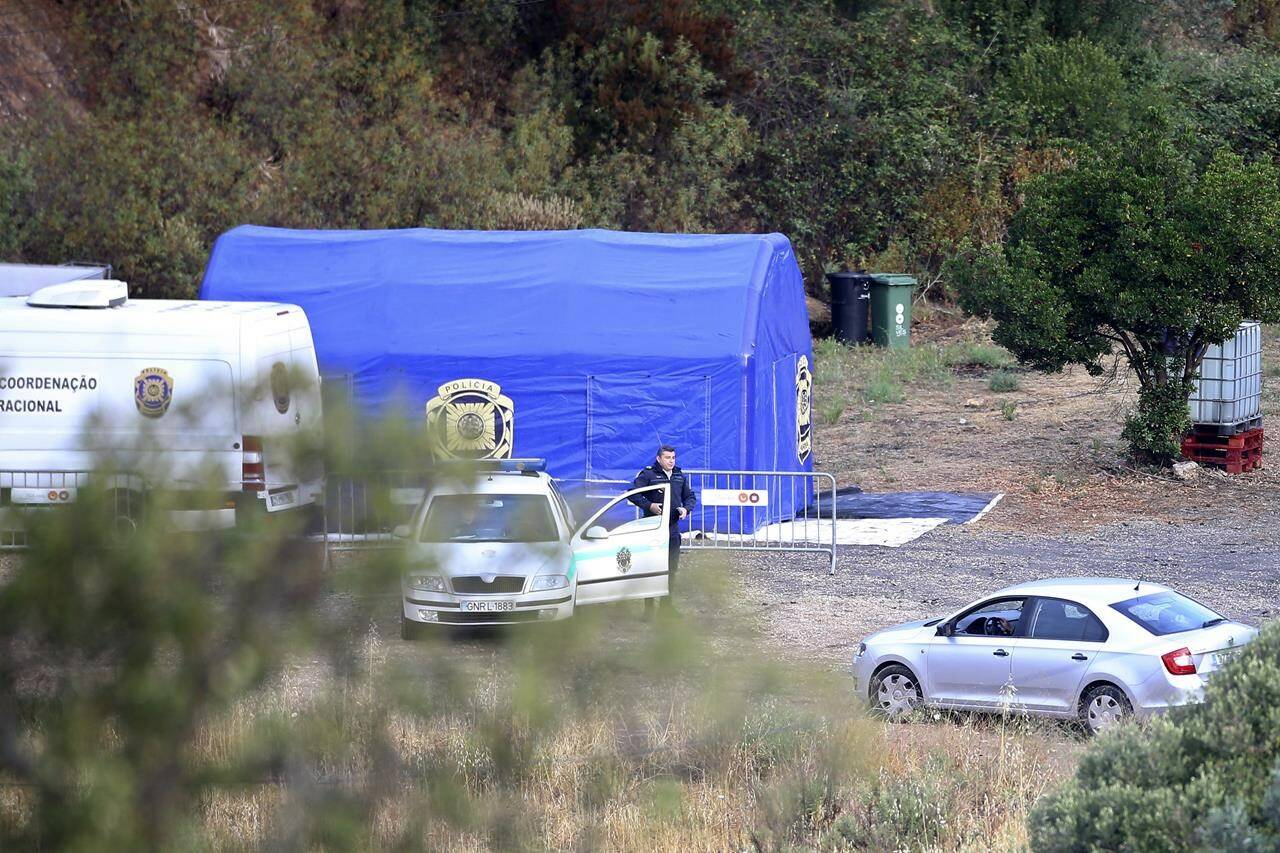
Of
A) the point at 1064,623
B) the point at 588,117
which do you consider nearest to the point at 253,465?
the point at 1064,623

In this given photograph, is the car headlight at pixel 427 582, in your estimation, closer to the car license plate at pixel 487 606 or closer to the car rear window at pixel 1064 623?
the car license plate at pixel 487 606

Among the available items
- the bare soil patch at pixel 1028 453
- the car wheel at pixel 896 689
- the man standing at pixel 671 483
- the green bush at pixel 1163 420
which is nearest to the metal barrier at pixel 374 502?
the car wheel at pixel 896 689

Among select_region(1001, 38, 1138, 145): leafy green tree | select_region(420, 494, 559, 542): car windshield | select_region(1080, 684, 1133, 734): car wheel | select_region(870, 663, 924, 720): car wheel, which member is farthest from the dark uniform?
select_region(1001, 38, 1138, 145): leafy green tree

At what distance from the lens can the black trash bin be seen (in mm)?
33281

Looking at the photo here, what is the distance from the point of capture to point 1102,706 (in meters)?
10.4

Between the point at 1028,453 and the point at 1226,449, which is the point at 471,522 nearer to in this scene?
the point at 1226,449

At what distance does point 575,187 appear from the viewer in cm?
3403

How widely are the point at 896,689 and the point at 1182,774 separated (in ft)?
19.6

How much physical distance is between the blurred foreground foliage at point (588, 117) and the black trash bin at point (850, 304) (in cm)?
378

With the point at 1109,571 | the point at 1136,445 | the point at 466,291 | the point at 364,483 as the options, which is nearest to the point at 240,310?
the point at 466,291

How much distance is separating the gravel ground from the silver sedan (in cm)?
111

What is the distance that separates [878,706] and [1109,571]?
5.53 metres

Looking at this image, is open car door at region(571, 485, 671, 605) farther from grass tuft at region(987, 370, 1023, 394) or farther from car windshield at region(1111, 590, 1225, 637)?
grass tuft at region(987, 370, 1023, 394)

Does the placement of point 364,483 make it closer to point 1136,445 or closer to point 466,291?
point 466,291
